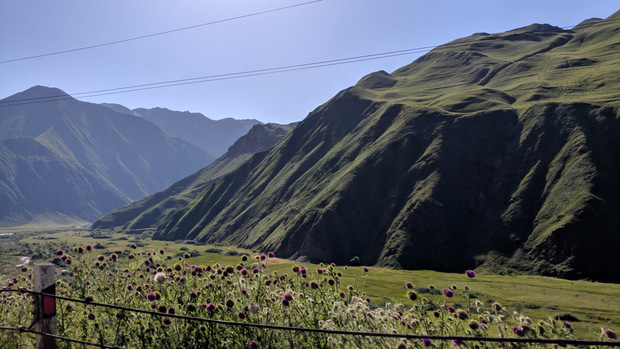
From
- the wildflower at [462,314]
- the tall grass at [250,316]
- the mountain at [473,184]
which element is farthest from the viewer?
the mountain at [473,184]

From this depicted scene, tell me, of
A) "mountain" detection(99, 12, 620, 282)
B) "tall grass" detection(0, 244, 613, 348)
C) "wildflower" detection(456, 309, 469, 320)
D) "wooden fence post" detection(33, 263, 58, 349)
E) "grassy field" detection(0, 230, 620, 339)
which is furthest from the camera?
"mountain" detection(99, 12, 620, 282)

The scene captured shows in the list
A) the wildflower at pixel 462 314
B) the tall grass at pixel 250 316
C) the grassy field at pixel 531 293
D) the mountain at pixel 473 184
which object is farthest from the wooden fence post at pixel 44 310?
the mountain at pixel 473 184

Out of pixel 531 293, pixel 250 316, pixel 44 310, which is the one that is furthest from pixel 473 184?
pixel 44 310

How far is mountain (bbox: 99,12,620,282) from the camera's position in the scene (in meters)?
81.0

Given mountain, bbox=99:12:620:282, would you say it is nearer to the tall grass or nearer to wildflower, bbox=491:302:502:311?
wildflower, bbox=491:302:502:311

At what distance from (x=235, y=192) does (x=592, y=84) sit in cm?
14441

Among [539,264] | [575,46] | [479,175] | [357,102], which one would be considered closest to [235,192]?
[357,102]

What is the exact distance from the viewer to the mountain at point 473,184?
266 feet

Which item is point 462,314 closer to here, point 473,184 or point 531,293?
point 531,293

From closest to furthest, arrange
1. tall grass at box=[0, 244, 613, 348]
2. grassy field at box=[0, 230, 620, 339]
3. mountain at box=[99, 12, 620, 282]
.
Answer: tall grass at box=[0, 244, 613, 348]
grassy field at box=[0, 230, 620, 339]
mountain at box=[99, 12, 620, 282]

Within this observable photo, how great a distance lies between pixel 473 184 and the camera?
10456cm

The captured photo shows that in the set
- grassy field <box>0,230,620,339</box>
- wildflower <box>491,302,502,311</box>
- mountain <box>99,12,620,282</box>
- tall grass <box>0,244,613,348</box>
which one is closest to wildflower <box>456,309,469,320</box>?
tall grass <box>0,244,613,348</box>

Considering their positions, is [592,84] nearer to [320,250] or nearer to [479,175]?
[479,175]

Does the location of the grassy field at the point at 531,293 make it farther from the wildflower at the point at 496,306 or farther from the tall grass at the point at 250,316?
the wildflower at the point at 496,306
